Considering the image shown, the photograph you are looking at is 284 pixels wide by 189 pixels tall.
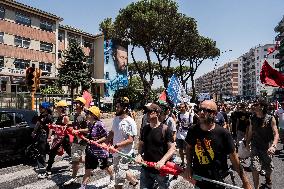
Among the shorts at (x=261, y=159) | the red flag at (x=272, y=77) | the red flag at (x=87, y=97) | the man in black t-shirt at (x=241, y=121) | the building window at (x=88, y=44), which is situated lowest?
the shorts at (x=261, y=159)

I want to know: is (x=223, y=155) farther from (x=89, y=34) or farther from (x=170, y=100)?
(x=89, y=34)

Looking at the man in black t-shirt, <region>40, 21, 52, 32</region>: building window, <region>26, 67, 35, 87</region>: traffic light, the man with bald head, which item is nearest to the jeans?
the man with bald head

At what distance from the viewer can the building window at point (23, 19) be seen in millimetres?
42419

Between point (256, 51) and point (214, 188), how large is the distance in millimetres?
152273

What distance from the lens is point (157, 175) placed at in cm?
477

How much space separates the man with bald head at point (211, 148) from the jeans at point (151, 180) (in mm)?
986

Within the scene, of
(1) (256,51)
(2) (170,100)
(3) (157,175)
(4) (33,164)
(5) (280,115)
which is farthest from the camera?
(1) (256,51)

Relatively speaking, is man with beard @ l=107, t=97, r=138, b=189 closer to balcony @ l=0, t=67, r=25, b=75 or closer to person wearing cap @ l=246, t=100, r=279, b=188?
person wearing cap @ l=246, t=100, r=279, b=188

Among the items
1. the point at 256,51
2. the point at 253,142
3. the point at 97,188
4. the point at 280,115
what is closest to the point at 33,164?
the point at 97,188

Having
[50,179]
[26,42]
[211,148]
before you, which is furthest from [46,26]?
[211,148]

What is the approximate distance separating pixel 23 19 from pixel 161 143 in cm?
4240

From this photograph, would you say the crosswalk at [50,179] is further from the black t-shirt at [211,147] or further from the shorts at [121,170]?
the black t-shirt at [211,147]

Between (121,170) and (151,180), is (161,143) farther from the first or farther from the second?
(121,170)

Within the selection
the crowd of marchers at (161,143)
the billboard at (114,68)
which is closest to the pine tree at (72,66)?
the billboard at (114,68)
